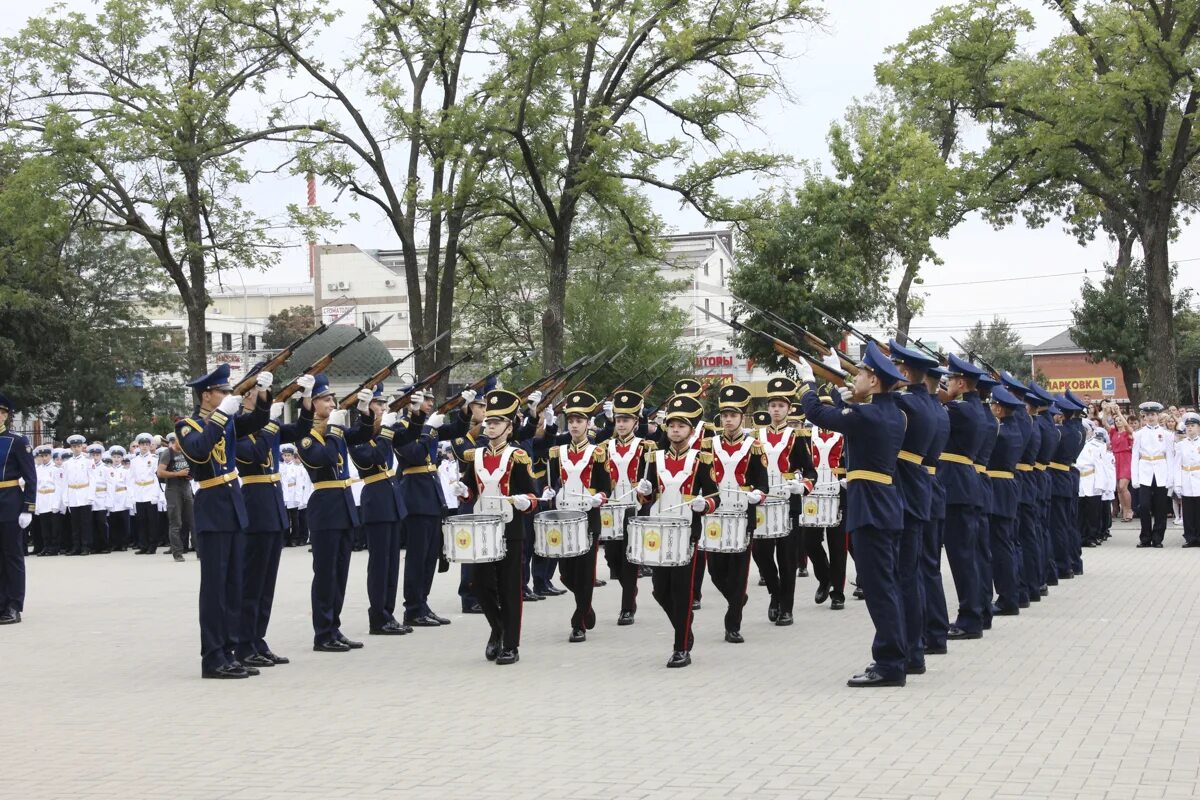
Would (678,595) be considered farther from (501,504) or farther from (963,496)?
(963,496)

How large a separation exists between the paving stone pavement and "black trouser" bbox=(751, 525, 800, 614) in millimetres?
444

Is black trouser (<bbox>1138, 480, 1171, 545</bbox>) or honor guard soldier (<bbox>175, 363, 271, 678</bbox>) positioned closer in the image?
honor guard soldier (<bbox>175, 363, 271, 678</bbox>)

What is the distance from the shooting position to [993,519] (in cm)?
1311

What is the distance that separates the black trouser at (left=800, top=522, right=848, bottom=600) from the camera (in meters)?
14.2

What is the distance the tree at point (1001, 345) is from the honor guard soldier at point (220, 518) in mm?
74306

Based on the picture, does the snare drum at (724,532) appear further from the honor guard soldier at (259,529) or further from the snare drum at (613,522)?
the honor guard soldier at (259,529)

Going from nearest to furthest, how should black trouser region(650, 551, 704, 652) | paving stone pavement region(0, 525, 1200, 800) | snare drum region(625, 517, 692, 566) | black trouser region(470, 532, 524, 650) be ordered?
paving stone pavement region(0, 525, 1200, 800) < snare drum region(625, 517, 692, 566) < black trouser region(650, 551, 704, 652) < black trouser region(470, 532, 524, 650)

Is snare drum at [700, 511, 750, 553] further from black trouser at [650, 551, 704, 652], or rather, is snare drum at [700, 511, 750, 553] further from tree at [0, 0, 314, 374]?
tree at [0, 0, 314, 374]

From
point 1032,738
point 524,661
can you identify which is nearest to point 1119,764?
point 1032,738

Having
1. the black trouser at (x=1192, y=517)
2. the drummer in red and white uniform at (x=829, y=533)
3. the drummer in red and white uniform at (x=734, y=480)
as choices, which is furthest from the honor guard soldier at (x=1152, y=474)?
the drummer in red and white uniform at (x=734, y=480)

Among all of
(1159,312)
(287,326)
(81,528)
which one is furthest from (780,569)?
(287,326)

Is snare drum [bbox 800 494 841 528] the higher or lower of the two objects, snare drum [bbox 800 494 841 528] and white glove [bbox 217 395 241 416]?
the lower

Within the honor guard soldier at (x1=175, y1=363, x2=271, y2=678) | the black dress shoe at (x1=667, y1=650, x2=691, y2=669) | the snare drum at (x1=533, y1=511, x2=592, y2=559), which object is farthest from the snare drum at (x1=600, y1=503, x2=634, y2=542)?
the honor guard soldier at (x1=175, y1=363, x2=271, y2=678)

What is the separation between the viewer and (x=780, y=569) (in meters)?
13.3
